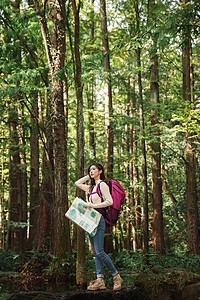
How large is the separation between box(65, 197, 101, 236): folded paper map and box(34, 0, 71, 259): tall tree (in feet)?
10.2

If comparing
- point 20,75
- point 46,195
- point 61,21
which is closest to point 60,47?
point 61,21

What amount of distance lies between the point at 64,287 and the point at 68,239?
1.48 m

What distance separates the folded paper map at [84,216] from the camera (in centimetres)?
540

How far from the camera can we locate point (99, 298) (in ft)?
17.8

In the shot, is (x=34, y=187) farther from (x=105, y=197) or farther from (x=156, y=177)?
(x=105, y=197)

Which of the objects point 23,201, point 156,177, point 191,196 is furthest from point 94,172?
point 23,201

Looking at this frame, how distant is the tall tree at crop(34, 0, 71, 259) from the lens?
27.8ft

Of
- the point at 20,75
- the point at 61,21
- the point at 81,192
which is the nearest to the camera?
the point at 81,192

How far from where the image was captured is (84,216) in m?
5.50

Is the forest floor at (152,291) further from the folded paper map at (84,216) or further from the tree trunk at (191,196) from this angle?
the tree trunk at (191,196)

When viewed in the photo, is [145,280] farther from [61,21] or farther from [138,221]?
[138,221]

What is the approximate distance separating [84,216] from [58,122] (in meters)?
4.11

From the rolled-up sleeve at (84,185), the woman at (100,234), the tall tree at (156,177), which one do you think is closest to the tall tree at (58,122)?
the rolled-up sleeve at (84,185)

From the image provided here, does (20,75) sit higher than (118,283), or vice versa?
(20,75)
